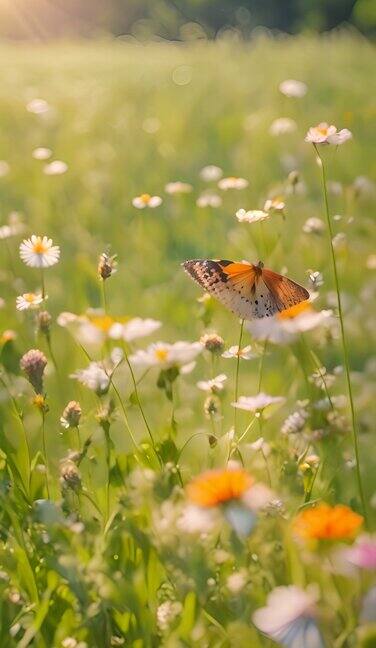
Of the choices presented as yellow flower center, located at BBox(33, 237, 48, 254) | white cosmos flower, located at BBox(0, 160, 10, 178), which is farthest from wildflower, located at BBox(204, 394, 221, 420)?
→ white cosmos flower, located at BBox(0, 160, 10, 178)

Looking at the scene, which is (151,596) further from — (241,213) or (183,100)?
(183,100)

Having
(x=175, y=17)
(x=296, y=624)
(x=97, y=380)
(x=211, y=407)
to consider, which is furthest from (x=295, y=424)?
(x=175, y=17)

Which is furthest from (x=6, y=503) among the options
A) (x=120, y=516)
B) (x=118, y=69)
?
(x=118, y=69)

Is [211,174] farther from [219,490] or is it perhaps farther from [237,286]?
[219,490]

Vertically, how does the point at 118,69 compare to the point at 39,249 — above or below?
below

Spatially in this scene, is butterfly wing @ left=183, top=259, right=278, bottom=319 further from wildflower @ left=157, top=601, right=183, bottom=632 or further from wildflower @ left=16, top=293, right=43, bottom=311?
wildflower @ left=157, top=601, right=183, bottom=632

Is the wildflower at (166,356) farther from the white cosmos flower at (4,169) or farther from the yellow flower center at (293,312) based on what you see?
the white cosmos flower at (4,169)
